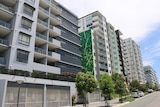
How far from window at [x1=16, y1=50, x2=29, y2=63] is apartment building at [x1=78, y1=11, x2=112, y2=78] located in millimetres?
29659

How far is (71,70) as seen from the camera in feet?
147

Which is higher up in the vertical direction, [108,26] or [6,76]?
[108,26]

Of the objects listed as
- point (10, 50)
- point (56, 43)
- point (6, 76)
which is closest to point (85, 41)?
point (56, 43)

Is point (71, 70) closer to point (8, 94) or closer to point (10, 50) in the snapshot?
point (10, 50)

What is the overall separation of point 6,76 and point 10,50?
6258 millimetres

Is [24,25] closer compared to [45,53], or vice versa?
[24,25]

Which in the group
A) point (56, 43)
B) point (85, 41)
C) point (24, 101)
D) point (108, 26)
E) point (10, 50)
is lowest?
point (24, 101)

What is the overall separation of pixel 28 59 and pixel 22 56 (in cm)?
153

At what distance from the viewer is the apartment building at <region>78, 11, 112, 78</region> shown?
2273 inches

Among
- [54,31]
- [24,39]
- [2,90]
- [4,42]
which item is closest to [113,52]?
[54,31]

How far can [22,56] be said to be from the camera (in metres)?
28.5

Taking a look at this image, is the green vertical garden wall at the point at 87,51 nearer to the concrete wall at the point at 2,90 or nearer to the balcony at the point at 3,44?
the balcony at the point at 3,44

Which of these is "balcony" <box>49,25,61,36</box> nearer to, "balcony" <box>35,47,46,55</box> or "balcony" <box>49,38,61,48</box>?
"balcony" <box>49,38,61,48</box>

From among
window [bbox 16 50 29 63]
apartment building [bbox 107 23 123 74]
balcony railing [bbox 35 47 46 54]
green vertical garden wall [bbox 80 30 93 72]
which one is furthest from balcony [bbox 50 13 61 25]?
apartment building [bbox 107 23 123 74]
